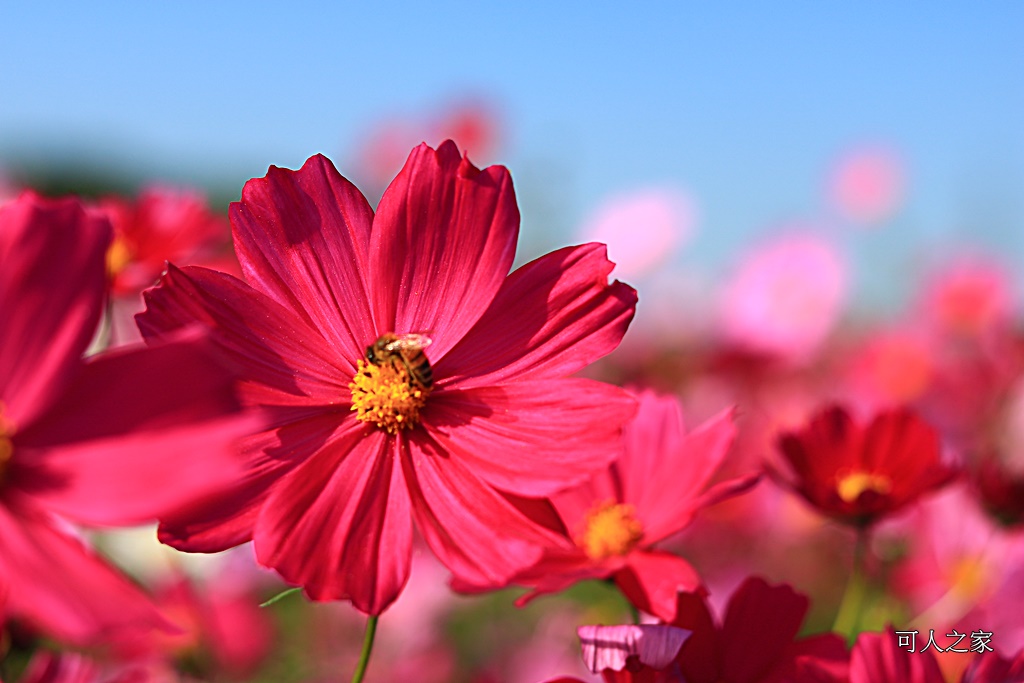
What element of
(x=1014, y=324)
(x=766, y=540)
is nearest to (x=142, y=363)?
(x=766, y=540)

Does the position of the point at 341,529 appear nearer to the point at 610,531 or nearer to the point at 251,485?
the point at 251,485

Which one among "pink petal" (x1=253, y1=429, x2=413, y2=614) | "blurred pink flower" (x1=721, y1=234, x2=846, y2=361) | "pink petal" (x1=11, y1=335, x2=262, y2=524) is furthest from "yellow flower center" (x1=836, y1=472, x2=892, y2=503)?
"blurred pink flower" (x1=721, y1=234, x2=846, y2=361)

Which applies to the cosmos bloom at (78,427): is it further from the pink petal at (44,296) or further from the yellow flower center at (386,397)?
the yellow flower center at (386,397)

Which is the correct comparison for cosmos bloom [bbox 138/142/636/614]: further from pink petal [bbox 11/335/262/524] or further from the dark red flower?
the dark red flower

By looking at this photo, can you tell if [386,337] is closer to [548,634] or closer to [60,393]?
[60,393]

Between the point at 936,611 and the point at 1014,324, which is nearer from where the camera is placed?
the point at 936,611

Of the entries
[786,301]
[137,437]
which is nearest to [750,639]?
[137,437]

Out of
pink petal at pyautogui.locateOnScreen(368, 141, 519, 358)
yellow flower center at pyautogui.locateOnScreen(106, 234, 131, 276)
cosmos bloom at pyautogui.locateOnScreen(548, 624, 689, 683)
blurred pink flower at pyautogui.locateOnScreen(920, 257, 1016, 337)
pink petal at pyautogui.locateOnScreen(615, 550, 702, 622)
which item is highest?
blurred pink flower at pyautogui.locateOnScreen(920, 257, 1016, 337)
